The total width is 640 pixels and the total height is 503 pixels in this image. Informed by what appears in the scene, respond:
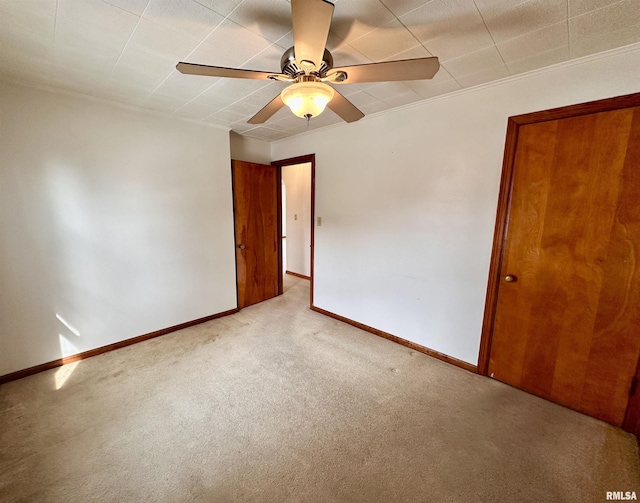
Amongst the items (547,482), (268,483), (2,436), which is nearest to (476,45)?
(547,482)

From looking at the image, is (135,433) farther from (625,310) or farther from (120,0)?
(625,310)

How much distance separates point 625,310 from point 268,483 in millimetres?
2396

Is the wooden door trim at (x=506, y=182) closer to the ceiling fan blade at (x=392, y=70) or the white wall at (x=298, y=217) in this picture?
the ceiling fan blade at (x=392, y=70)

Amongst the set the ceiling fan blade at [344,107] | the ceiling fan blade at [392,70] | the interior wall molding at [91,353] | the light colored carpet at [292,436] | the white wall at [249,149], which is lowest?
the light colored carpet at [292,436]

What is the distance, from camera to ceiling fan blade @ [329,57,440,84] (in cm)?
116

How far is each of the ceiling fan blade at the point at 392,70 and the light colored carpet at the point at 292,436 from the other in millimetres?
2058

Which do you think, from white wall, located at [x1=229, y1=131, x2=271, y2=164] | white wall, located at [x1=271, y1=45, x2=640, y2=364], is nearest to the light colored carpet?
white wall, located at [x1=271, y1=45, x2=640, y2=364]

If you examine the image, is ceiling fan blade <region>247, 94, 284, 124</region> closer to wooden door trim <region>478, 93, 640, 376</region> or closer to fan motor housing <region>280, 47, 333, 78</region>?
fan motor housing <region>280, 47, 333, 78</region>

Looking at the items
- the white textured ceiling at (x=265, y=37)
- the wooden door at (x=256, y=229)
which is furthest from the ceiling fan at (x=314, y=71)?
the wooden door at (x=256, y=229)

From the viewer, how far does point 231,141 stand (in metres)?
3.49

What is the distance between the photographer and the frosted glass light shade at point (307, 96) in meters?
1.22

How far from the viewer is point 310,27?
100 centimetres

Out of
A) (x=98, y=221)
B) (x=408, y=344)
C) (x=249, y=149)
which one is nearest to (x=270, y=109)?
(x=98, y=221)

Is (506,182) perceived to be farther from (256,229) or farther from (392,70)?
(256,229)
